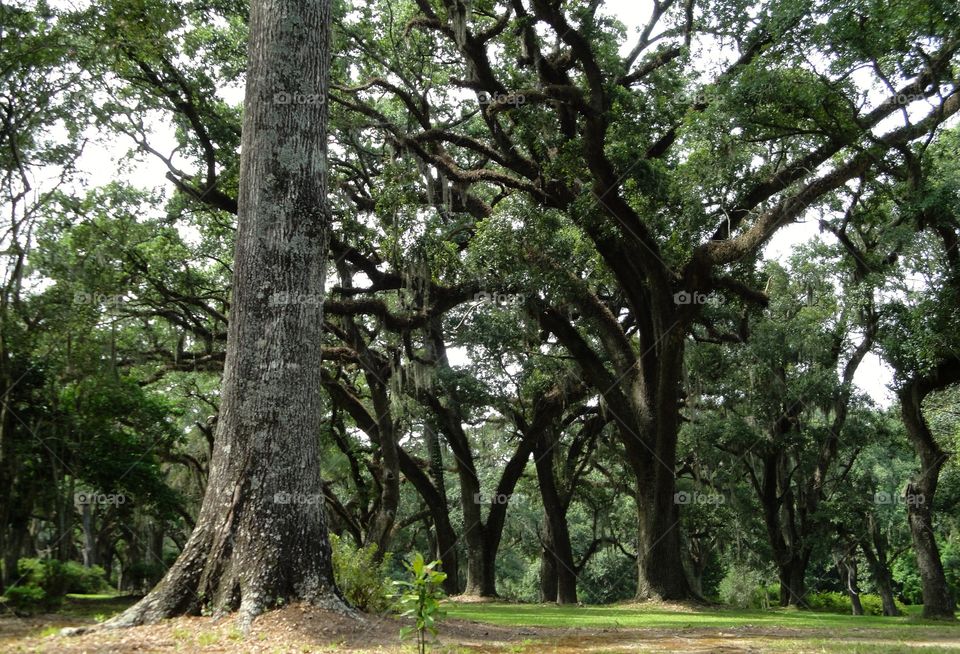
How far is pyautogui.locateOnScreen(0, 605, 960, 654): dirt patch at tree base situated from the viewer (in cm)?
572

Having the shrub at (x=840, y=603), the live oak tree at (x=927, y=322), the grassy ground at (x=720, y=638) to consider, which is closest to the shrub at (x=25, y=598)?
the grassy ground at (x=720, y=638)

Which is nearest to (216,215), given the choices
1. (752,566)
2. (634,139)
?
(634,139)

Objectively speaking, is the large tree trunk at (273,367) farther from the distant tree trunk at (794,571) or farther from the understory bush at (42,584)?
the distant tree trunk at (794,571)

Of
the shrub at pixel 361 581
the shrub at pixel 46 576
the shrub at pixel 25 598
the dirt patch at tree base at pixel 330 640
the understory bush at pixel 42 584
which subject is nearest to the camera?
the dirt patch at tree base at pixel 330 640

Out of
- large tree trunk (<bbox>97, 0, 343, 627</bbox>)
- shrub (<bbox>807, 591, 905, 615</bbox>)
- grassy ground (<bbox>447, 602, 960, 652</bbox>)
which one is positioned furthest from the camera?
shrub (<bbox>807, 591, 905, 615</bbox>)

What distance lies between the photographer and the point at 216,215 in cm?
1788

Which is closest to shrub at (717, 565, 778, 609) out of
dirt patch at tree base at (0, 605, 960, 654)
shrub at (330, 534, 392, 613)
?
dirt patch at tree base at (0, 605, 960, 654)

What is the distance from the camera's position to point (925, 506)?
16078mm

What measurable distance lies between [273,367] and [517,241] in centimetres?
806

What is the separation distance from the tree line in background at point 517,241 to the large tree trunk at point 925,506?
0.06m

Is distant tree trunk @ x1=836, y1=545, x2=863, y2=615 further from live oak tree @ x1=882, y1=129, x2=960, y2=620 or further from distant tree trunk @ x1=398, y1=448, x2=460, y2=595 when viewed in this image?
distant tree trunk @ x1=398, y1=448, x2=460, y2=595

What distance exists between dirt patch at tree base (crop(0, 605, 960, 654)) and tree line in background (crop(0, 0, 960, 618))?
9.41 ft

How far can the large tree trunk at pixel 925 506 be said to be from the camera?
51.5 ft

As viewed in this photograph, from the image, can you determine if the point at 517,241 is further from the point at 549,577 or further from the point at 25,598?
Answer: the point at 549,577
